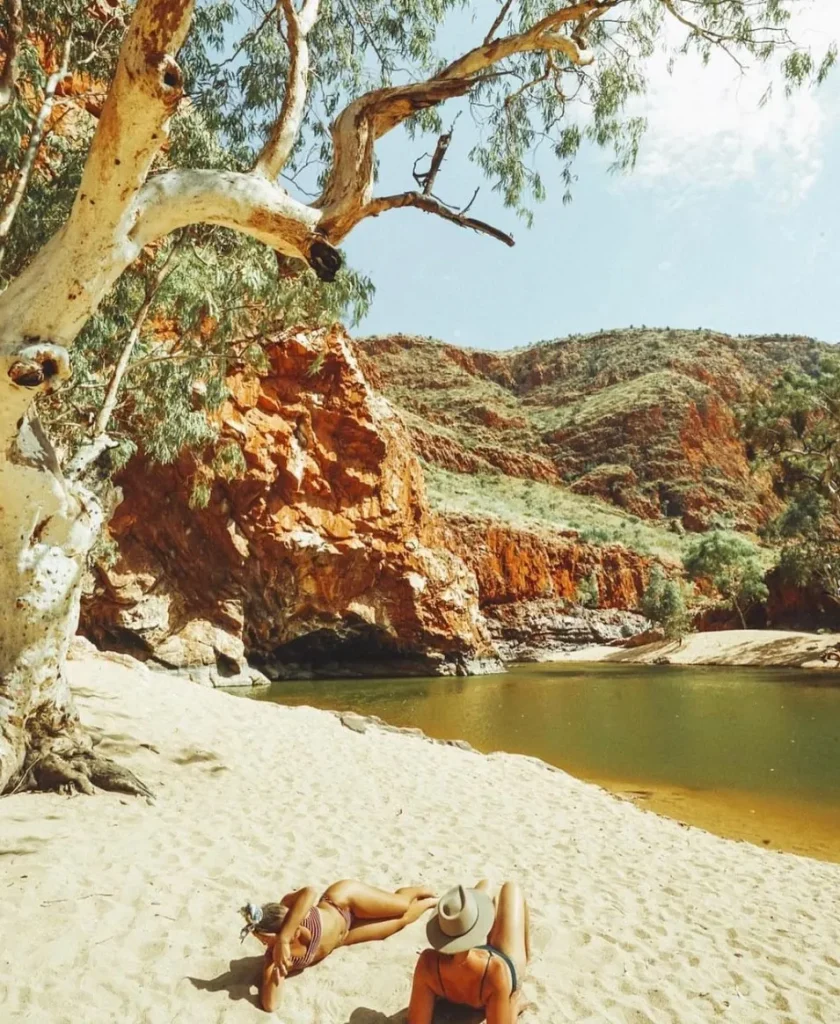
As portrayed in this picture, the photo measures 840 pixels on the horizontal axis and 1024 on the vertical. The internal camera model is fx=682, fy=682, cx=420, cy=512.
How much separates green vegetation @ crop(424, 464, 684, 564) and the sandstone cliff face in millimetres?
11702

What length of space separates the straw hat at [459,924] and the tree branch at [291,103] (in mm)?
3678

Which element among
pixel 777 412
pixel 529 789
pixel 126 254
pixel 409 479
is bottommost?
pixel 529 789

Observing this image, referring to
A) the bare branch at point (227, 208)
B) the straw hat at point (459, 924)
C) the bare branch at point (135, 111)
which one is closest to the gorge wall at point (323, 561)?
the bare branch at point (227, 208)

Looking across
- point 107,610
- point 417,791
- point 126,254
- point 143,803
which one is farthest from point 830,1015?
point 107,610

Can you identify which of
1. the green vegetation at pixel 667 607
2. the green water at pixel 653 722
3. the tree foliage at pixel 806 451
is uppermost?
the tree foliage at pixel 806 451

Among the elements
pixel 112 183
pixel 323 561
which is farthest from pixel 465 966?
pixel 323 561

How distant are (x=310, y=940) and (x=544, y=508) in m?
47.8

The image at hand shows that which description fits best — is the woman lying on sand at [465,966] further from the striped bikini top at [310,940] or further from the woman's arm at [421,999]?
the striped bikini top at [310,940]

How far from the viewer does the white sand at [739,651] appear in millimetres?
24094

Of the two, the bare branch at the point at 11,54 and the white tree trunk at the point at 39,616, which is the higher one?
the bare branch at the point at 11,54

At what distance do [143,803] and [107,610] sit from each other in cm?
1779

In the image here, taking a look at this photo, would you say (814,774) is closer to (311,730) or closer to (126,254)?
(311,730)

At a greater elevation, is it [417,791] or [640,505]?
[640,505]

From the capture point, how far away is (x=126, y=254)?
3.46m
